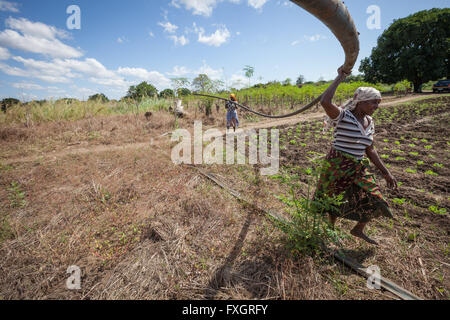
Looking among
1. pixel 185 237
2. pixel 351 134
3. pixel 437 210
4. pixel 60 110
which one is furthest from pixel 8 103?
pixel 437 210

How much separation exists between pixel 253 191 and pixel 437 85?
32.4 m

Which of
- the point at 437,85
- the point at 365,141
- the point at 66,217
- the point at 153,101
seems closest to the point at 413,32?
the point at 437,85

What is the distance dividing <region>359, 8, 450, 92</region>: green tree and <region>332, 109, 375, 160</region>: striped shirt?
34118mm

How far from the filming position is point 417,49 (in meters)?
25.0

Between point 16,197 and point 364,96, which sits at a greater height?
point 364,96

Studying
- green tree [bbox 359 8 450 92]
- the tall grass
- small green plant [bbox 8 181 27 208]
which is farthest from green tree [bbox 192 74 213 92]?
green tree [bbox 359 8 450 92]

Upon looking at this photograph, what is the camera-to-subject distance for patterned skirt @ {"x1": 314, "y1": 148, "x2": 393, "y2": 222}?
191 centimetres

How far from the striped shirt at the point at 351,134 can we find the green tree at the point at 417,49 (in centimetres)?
3412

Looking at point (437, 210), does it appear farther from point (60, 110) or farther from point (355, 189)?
point (60, 110)

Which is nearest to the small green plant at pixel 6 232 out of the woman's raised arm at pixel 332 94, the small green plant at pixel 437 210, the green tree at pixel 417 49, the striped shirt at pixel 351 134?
the woman's raised arm at pixel 332 94

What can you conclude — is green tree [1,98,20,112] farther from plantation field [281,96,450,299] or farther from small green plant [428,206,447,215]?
small green plant [428,206,447,215]

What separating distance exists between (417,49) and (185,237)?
37767 millimetres

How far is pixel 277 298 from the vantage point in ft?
5.24
